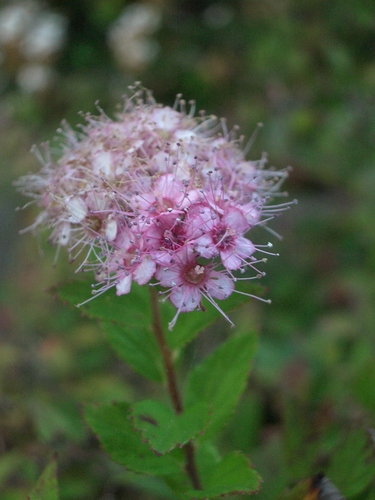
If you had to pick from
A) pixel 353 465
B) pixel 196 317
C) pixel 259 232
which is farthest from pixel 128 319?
pixel 259 232

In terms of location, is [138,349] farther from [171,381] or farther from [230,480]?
[230,480]

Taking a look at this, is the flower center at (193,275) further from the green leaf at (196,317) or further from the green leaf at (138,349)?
the green leaf at (138,349)

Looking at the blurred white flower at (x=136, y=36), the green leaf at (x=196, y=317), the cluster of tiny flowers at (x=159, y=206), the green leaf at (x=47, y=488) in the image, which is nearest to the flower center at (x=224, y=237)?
the cluster of tiny flowers at (x=159, y=206)

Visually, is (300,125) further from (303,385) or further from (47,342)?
(47,342)

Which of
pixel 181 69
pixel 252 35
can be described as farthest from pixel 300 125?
pixel 181 69

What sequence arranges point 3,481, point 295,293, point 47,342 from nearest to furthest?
point 3,481 < point 47,342 < point 295,293

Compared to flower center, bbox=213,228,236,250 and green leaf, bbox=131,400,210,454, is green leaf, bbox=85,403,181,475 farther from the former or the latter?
flower center, bbox=213,228,236,250
